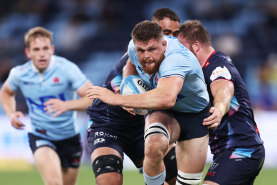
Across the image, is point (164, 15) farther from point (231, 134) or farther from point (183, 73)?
point (231, 134)

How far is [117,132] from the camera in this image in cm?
637

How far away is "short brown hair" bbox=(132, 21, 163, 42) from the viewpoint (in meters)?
5.33

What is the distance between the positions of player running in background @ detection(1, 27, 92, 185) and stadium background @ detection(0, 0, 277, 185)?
6.79 m

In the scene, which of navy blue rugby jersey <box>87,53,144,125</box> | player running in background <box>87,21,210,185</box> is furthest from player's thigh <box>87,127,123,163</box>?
player running in background <box>87,21,210,185</box>

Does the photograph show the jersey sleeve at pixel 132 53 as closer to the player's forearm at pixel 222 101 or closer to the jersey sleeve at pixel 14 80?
the player's forearm at pixel 222 101

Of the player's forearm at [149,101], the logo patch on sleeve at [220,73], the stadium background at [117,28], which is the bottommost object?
the player's forearm at [149,101]

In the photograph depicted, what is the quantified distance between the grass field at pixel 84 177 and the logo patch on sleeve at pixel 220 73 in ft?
15.4

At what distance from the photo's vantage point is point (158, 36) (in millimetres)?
5375

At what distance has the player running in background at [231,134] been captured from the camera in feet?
18.1

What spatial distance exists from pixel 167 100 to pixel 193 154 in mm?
979

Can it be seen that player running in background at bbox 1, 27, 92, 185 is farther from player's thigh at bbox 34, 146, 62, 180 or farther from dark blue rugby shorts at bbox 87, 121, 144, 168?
dark blue rugby shorts at bbox 87, 121, 144, 168

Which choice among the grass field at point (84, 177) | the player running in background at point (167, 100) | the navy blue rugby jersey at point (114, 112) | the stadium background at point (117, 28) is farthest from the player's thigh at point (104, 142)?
the stadium background at point (117, 28)

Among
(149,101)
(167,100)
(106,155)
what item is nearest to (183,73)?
(167,100)

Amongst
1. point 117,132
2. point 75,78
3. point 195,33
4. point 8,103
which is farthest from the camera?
point 8,103
